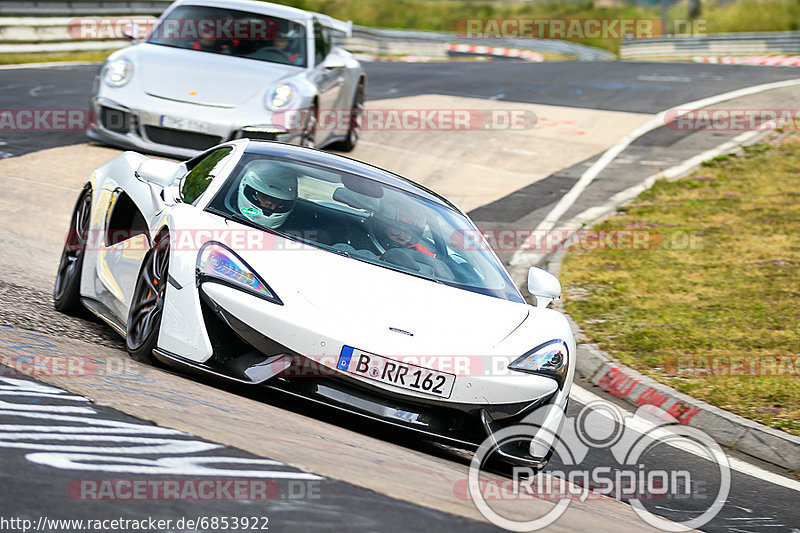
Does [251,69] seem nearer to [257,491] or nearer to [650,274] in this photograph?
[650,274]

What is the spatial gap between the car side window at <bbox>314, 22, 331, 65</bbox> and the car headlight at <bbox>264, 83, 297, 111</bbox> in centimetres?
117

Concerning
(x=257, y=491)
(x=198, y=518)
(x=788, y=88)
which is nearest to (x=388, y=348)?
(x=257, y=491)

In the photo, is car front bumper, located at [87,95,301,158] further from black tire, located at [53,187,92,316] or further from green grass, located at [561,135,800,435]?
black tire, located at [53,187,92,316]

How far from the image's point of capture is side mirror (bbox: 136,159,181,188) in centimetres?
603

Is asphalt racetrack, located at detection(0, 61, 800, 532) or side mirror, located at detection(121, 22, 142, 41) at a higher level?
side mirror, located at detection(121, 22, 142, 41)

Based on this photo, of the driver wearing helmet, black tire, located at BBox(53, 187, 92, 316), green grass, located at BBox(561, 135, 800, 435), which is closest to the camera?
the driver wearing helmet

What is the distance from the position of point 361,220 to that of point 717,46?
114 ft

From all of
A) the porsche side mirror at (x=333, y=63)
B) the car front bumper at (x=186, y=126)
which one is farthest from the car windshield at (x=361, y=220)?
the porsche side mirror at (x=333, y=63)

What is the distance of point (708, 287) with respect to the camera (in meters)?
10.0

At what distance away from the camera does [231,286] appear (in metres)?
4.93

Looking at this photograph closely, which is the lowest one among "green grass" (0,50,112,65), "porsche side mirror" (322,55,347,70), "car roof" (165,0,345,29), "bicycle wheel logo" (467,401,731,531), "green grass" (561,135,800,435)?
"green grass" (561,135,800,435)

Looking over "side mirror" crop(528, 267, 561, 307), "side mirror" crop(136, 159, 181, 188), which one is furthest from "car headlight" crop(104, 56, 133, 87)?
"side mirror" crop(528, 267, 561, 307)

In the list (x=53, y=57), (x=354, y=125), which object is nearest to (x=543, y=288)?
(x=354, y=125)

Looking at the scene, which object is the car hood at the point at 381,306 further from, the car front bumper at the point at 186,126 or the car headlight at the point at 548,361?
the car front bumper at the point at 186,126
